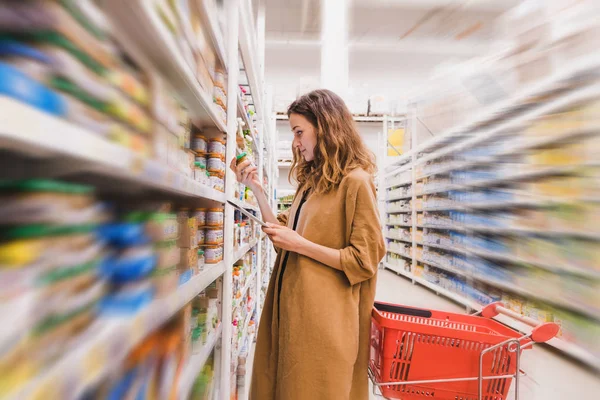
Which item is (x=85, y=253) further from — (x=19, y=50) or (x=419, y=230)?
(x=419, y=230)

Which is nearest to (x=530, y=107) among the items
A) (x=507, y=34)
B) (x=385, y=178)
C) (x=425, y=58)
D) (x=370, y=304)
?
(x=507, y=34)

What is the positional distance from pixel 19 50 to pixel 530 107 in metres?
4.19

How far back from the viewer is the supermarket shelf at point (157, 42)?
1.71ft

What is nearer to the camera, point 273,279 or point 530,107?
point 273,279

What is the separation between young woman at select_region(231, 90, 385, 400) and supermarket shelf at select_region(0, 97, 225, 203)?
65cm

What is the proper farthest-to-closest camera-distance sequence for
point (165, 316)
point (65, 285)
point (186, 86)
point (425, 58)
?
1. point (425, 58)
2. point (186, 86)
3. point (165, 316)
4. point (65, 285)

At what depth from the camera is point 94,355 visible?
40cm

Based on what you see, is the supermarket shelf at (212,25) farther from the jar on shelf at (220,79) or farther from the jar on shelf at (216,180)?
the jar on shelf at (216,180)

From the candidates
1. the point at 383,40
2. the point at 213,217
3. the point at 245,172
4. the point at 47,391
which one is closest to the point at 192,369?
the point at 213,217

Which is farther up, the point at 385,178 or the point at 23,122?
the point at 385,178

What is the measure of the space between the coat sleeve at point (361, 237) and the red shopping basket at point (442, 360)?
0.65 feet

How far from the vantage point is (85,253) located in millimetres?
450

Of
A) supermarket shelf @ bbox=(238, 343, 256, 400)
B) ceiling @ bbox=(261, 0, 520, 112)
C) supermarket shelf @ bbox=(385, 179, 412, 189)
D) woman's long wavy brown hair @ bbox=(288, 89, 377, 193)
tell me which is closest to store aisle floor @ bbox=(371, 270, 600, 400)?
supermarket shelf @ bbox=(238, 343, 256, 400)

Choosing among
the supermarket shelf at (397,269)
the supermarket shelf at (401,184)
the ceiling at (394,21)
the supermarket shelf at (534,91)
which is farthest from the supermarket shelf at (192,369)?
the ceiling at (394,21)
